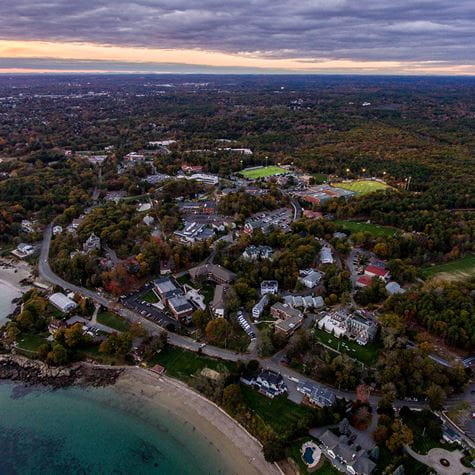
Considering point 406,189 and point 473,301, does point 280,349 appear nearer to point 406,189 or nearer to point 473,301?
point 473,301

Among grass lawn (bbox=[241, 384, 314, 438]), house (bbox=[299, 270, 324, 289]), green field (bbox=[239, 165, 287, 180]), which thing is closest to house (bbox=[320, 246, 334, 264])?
house (bbox=[299, 270, 324, 289])

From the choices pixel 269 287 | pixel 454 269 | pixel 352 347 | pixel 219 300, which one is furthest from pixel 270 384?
pixel 454 269

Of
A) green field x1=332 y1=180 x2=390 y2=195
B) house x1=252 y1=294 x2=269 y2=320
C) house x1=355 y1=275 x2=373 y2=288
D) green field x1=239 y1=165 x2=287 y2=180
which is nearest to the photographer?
house x1=252 y1=294 x2=269 y2=320

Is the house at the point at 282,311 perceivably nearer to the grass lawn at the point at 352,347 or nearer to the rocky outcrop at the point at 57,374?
the grass lawn at the point at 352,347

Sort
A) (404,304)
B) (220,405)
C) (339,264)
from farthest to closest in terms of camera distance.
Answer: (339,264), (404,304), (220,405)

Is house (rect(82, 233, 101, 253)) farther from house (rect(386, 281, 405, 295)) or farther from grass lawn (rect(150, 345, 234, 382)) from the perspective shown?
house (rect(386, 281, 405, 295))

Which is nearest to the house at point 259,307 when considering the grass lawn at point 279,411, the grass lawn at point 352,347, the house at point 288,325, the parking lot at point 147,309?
the house at point 288,325

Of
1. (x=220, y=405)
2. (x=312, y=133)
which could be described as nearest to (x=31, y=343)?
(x=220, y=405)
